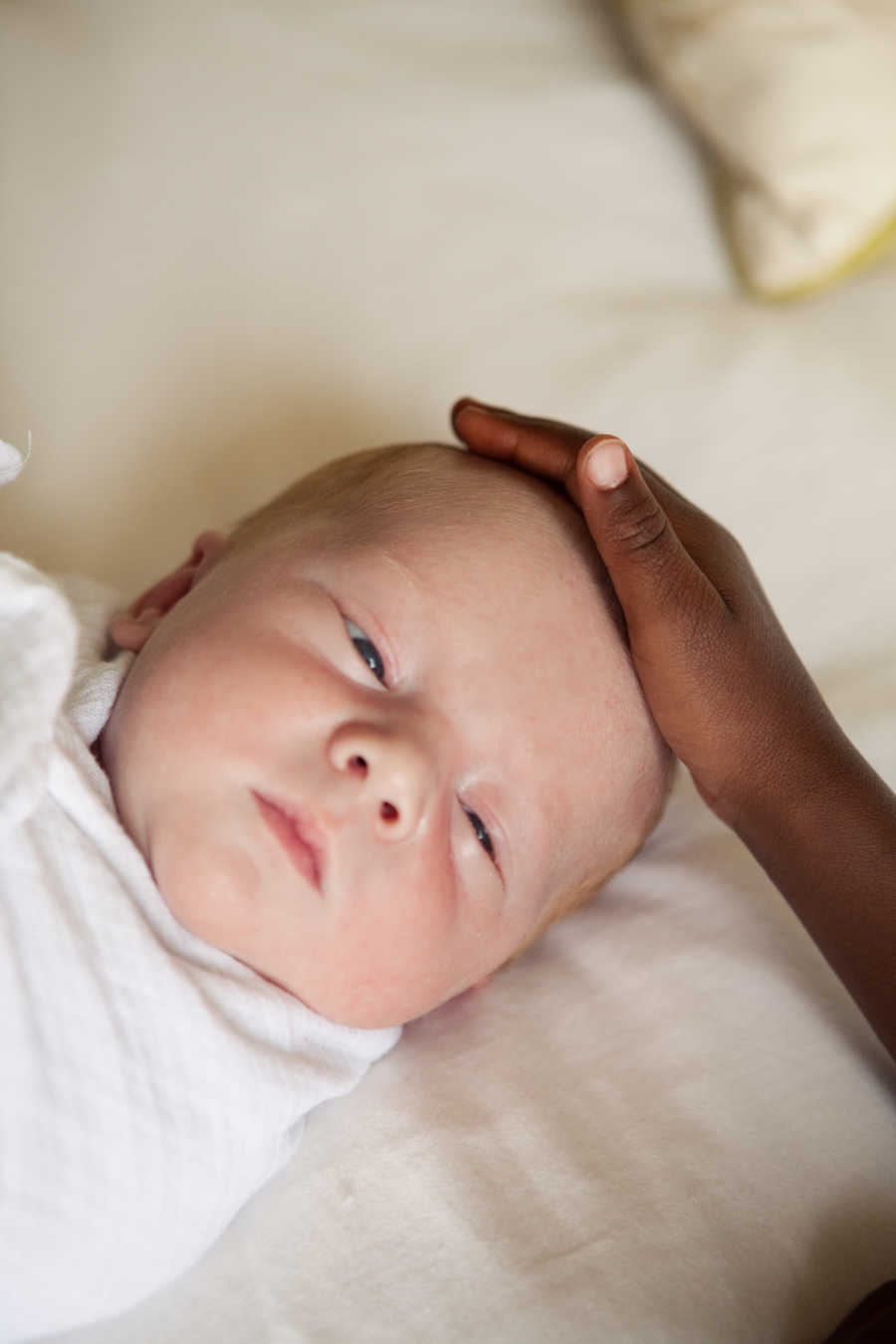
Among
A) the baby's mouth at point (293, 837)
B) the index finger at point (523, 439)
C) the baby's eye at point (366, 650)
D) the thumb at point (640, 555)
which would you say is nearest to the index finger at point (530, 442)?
the index finger at point (523, 439)

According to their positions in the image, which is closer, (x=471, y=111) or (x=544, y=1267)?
(x=544, y=1267)

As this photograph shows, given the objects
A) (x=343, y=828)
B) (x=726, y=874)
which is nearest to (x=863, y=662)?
(x=726, y=874)

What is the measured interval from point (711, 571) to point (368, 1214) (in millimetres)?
616

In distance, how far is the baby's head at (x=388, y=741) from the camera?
97 cm

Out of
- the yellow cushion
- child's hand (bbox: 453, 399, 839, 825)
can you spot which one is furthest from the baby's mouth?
the yellow cushion

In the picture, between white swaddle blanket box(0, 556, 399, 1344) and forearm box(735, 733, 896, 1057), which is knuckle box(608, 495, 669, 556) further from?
white swaddle blanket box(0, 556, 399, 1344)

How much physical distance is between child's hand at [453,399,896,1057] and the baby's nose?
245mm

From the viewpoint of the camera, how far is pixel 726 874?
1224 millimetres

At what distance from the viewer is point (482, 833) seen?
1057 millimetres

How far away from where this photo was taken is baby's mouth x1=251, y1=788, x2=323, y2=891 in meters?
0.97

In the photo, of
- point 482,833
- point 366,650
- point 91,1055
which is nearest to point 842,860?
point 482,833

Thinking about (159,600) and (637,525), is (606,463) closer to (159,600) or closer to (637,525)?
(637,525)

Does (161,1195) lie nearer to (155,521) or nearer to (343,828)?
(343,828)

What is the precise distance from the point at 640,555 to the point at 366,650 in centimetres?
24
